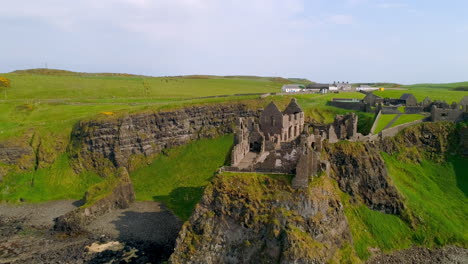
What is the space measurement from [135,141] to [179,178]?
16.1m

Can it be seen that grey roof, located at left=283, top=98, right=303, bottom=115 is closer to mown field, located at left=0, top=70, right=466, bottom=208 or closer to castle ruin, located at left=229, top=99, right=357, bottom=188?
castle ruin, located at left=229, top=99, right=357, bottom=188

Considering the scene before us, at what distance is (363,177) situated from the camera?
5862 centimetres

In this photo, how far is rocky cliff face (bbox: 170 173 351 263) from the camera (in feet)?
140

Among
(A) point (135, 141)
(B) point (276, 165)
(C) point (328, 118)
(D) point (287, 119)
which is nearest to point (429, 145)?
(C) point (328, 118)

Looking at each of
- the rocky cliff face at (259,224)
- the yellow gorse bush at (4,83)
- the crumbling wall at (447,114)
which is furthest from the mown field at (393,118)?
the yellow gorse bush at (4,83)

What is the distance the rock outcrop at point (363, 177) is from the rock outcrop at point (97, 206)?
129 ft

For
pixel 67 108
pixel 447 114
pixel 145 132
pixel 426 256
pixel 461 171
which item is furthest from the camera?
pixel 67 108

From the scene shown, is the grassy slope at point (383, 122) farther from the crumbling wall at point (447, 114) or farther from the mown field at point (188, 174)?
the crumbling wall at point (447, 114)

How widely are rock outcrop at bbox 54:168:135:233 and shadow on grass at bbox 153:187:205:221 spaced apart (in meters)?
6.20

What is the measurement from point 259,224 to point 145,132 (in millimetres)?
51649

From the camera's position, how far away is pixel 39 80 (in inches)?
5748

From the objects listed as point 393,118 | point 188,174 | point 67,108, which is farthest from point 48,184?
point 393,118

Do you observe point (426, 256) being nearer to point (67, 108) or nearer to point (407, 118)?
point (407, 118)

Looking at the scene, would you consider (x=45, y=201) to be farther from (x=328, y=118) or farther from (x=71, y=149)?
(x=328, y=118)
